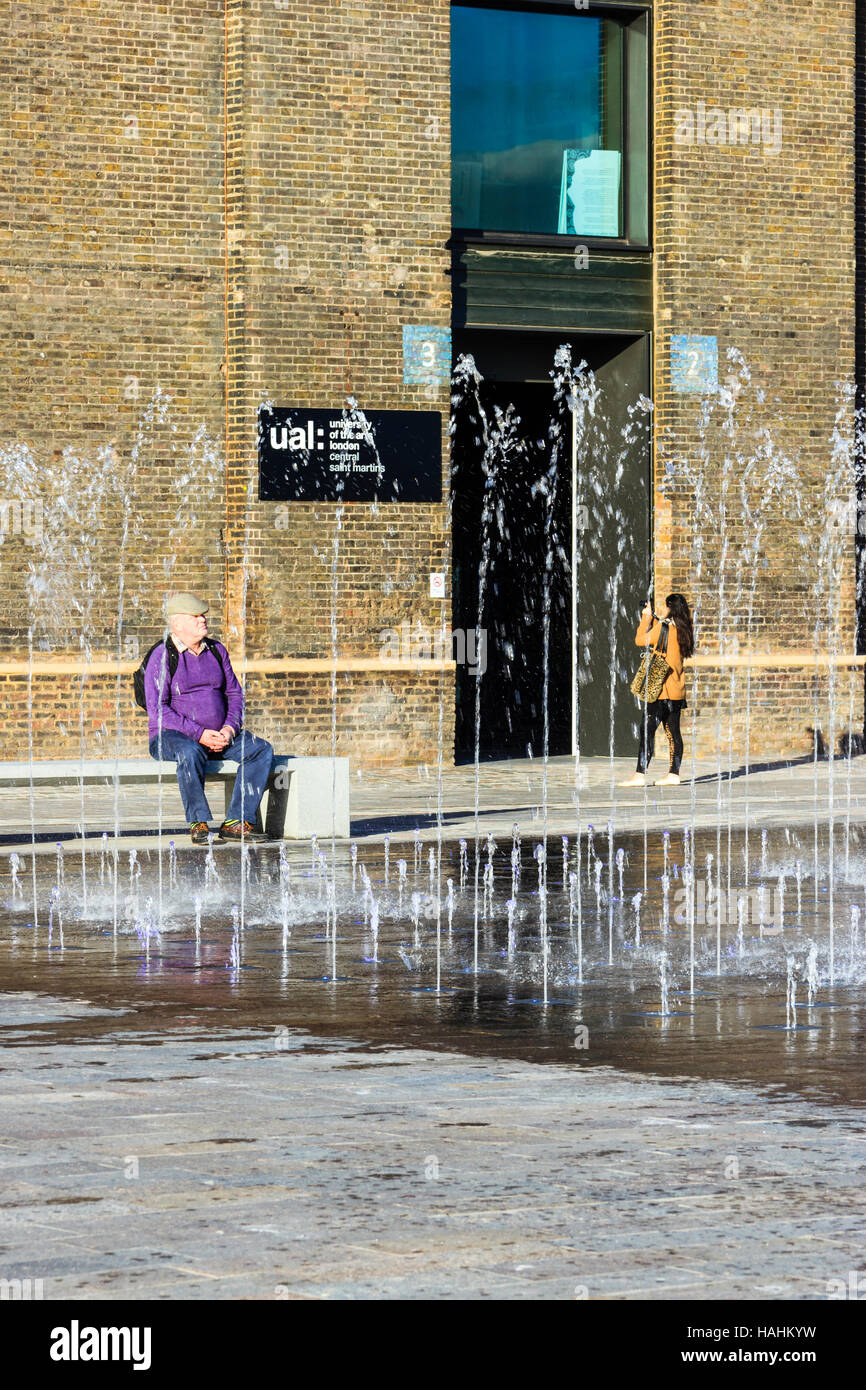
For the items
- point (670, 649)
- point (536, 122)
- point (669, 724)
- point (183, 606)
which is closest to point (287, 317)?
point (536, 122)

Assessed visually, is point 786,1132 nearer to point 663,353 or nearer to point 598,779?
point 598,779

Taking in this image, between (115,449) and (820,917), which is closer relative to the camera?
(820,917)

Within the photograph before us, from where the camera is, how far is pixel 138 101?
20.9m

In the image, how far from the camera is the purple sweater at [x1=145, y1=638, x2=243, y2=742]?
15.1 m

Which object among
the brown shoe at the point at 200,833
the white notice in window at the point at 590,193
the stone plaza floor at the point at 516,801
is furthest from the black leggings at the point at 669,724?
the brown shoe at the point at 200,833

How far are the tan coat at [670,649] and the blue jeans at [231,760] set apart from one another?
5350mm

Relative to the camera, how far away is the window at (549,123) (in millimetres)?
22891

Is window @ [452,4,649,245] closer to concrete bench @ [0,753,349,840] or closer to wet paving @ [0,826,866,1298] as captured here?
concrete bench @ [0,753,349,840]

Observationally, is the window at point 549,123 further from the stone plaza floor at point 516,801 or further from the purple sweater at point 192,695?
the purple sweater at point 192,695

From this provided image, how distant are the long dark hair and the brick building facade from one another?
9.19 feet

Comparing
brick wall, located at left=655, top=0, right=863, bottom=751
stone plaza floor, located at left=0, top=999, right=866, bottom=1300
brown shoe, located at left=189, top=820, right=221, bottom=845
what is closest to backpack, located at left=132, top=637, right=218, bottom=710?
brown shoe, located at left=189, top=820, right=221, bottom=845

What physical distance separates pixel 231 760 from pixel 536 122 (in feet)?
33.4
